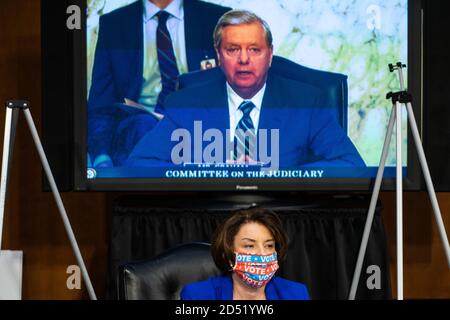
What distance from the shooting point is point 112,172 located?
416 cm

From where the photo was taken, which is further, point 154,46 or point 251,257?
point 154,46

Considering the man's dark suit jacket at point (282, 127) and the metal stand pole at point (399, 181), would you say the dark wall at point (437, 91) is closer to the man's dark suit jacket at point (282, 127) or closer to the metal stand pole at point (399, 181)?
the metal stand pole at point (399, 181)

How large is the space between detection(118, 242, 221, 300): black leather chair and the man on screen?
4.13 feet

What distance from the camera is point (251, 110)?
4.19m

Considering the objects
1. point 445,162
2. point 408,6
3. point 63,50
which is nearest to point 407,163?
point 445,162

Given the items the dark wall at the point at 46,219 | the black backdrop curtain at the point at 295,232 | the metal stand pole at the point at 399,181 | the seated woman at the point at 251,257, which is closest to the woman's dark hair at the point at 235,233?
the seated woman at the point at 251,257

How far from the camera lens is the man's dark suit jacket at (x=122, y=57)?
13.6 feet

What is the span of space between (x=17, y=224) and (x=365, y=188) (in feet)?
5.71

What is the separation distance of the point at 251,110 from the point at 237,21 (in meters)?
0.41

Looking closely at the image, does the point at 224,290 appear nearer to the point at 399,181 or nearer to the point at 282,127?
the point at 399,181

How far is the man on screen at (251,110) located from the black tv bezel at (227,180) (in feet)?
0.34

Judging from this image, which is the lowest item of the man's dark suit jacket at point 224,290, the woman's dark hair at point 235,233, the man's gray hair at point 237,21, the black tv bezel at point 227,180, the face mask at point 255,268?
the man's dark suit jacket at point 224,290

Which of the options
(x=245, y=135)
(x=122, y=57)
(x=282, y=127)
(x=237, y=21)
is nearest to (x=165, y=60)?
(x=122, y=57)
